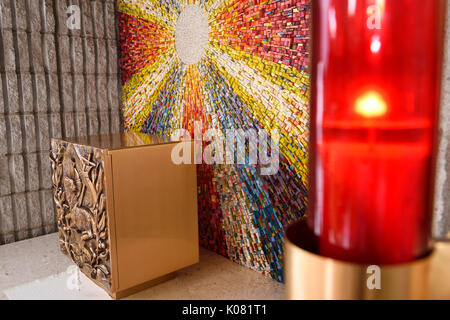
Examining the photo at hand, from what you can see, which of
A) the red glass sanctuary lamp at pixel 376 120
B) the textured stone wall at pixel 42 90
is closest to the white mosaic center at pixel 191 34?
the textured stone wall at pixel 42 90

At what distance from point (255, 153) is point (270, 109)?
7.7 inches

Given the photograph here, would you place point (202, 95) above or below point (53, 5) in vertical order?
below

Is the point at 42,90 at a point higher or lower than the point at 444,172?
higher

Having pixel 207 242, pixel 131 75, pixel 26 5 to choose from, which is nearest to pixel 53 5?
pixel 26 5

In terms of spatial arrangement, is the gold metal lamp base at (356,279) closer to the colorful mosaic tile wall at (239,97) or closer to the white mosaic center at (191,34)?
the colorful mosaic tile wall at (239,97)

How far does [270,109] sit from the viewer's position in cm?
145

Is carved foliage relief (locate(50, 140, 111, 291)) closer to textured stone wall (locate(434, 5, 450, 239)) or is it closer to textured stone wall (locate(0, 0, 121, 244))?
textured stone wall (locate(0, 0, 121, 244))

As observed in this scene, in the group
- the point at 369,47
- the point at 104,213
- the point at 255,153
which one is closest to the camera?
the point at 369,47

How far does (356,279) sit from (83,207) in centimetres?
145

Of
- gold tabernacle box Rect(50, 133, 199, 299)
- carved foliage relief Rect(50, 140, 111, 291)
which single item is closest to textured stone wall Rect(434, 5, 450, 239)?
gold tabernacle box Rect(50, 133, 199, 299)

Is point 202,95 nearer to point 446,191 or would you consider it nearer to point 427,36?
point 446,191

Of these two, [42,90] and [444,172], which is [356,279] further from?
[42,90]

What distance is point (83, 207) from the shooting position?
1.55 meters

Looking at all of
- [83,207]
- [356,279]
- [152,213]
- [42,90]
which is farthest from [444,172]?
[42,90]
